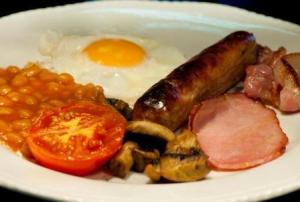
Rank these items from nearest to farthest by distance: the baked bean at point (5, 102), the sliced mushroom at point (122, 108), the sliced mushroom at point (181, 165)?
1. the sliced mushroom at point (181, 165)
2. the sliced mushroom at point (122, 108)
3. the baked bean at point (5, 102)

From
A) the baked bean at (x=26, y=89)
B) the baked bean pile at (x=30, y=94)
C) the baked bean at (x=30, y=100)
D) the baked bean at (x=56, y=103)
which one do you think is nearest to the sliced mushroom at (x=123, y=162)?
the baked bean pile at (x=30, y=94)

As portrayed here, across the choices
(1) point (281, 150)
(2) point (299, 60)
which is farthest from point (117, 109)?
(2) point (299, 60)

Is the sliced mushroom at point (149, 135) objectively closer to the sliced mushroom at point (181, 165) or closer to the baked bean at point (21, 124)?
the sliced mushroom at point (181, 165)

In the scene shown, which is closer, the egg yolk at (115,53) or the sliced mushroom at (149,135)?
the sliced mushroom at (149,135)

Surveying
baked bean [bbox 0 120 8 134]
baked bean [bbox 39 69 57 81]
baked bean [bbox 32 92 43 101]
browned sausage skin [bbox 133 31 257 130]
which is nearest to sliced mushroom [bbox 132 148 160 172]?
Result: browned sausage skin [bbox 133 31 257 130]

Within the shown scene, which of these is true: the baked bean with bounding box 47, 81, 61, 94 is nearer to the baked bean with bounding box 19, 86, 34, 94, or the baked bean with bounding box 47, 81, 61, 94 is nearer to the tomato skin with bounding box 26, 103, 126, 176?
the baked bean with bounding box 19, 86, 34, 94
